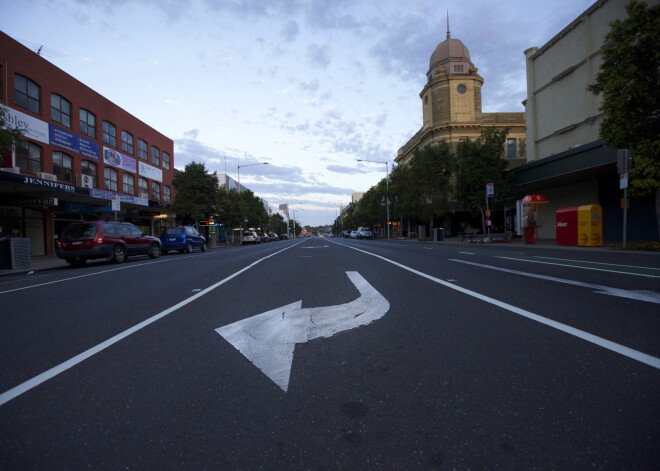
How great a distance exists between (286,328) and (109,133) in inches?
1261

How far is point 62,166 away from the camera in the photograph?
23734mm

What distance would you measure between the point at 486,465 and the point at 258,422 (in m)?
1.23

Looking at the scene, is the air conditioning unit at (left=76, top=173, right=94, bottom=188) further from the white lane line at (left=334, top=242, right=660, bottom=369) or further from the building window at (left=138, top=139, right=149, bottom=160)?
the white lane line at (left=334, top=242, right=660, bottom=369)

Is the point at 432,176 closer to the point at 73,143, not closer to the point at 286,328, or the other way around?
the point at 73,143

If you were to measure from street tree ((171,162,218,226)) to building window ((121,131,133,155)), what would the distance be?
4.76m

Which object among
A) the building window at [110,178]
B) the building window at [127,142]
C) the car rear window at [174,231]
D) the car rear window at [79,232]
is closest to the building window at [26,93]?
the building window at [110,178]

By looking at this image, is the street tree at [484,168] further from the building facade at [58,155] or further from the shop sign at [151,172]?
the shop sign at [151,172]

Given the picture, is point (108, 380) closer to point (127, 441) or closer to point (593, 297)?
point (127, 441)

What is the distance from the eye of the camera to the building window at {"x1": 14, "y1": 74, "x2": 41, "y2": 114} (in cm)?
2055

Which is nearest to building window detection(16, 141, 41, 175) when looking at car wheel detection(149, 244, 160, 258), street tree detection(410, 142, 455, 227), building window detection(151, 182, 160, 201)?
car wheel detection(149, 244, 160, 258)

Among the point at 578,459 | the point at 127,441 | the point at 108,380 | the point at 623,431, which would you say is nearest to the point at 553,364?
the point at 623,431

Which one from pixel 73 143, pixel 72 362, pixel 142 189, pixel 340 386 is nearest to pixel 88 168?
pixel 73 143

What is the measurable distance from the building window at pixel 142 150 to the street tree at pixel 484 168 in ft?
94.7

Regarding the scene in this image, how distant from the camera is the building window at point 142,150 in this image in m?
33.1
